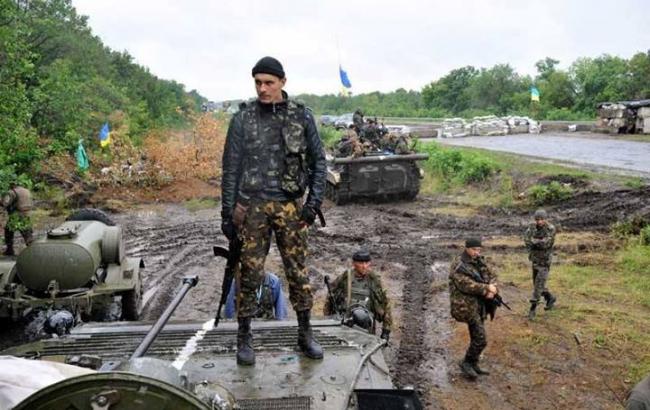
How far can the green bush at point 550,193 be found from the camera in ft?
52.9

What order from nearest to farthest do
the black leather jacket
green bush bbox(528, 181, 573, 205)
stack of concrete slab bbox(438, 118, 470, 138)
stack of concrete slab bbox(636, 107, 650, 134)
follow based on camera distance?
1. the black leather jacket
2. green bush bbox(528, 181, 573, 205)
3. stack of concrete slab bbox(636, 107, 650, 134)
4. stack of concrete slab bbox(438, 118, 470, 138)

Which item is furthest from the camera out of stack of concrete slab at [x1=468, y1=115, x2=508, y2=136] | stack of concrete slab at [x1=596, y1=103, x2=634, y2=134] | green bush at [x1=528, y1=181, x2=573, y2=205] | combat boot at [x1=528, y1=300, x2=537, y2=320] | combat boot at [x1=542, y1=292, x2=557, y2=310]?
stack of concrete slab at [x1=468, y1=115, x2=508, y2=136]

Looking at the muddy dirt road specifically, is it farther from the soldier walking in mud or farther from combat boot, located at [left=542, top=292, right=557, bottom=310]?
the soldier walking in mud

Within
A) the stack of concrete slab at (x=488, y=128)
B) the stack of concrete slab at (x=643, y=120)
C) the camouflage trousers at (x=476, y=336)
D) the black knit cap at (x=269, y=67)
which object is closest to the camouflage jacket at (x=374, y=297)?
the camouflage trousers at (x=476, y=336)

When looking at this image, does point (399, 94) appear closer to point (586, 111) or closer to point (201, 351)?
point (586, 111)

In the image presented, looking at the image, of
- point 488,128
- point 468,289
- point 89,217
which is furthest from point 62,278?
point 488,128

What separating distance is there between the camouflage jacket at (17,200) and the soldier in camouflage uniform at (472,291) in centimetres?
734

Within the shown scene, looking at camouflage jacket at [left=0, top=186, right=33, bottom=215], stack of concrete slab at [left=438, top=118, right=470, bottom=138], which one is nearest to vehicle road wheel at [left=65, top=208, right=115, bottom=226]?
camouflage jacket at [left=0, top=186, right=33, bottom=215]

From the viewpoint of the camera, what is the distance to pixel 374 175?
1781 cm

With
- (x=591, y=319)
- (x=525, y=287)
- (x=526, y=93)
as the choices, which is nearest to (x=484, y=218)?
(x=525, y=287)

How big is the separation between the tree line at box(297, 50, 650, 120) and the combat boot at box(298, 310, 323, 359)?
39094 millimetres

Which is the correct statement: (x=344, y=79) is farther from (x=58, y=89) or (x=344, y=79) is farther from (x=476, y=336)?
(x=476, y=336)

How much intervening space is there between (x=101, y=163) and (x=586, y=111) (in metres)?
32.8

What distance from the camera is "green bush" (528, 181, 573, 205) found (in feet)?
52.9
